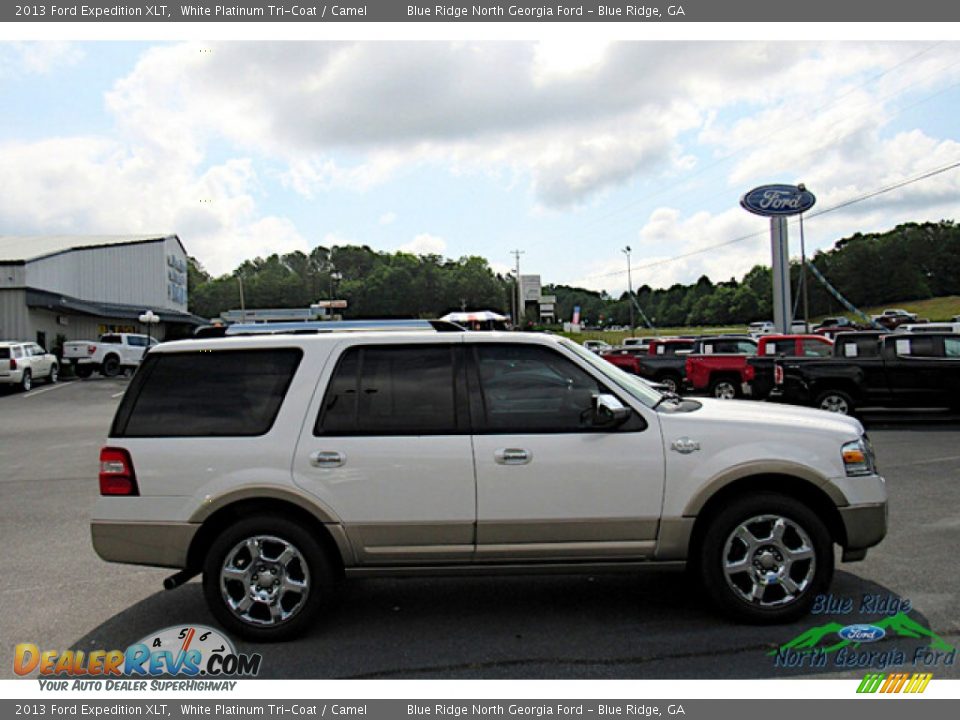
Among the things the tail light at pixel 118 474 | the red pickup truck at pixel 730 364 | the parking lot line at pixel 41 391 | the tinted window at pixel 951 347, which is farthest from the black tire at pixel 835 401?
the parking lot line at pixel 41 391

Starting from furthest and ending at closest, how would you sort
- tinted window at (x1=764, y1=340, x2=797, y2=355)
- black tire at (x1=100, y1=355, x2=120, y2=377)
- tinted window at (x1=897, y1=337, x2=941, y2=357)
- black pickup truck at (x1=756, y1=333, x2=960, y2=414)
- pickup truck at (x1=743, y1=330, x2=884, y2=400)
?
1. black tire at (x1=100, y1=355, x2=120, y2=377)
2. tinted window at (x1=764, y1=340, x2=797, y2=355)
3. pickup truck at (x1=743, y1=330, x2=884, y2=400)
4. tinted window at (x1=897, y1=337, x2=941, y2=357)
5. black pickup truck at (x1=756, y1=333, x2=960, y2=414)

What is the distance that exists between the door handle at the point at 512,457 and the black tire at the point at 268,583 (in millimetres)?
1202

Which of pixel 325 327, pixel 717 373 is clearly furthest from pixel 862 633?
pixel 717 373

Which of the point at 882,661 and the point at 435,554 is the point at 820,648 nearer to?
the point at 882,661

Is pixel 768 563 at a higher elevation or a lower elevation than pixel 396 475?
lower

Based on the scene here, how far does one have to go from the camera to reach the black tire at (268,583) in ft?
15.1

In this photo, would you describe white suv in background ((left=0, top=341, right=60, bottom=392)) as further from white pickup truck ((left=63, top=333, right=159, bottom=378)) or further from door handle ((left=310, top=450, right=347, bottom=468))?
door handle ((left=310, top=450, right=347, bottom=468))

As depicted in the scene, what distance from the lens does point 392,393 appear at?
189 inches

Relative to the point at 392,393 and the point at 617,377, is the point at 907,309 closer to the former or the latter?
the point at 617,377

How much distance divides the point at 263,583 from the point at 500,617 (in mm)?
1508

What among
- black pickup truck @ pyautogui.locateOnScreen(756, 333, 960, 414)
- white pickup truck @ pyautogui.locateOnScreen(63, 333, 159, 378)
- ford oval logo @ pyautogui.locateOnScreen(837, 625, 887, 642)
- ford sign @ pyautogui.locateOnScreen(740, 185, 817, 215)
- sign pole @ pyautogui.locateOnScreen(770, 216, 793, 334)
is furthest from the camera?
white pickup truck @ pyautogui.locateOnScreen(63, 333, 159, 378)

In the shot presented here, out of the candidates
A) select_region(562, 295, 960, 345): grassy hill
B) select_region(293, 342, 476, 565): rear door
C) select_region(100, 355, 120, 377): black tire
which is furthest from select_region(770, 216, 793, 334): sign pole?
select_region(562, 295, 960, 345): grassy hill

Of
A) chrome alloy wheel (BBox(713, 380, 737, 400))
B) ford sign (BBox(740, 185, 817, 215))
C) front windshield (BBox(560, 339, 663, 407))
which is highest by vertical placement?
ford sign (BBox(740, 185, 817, 215))

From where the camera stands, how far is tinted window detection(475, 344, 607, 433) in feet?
15.5
